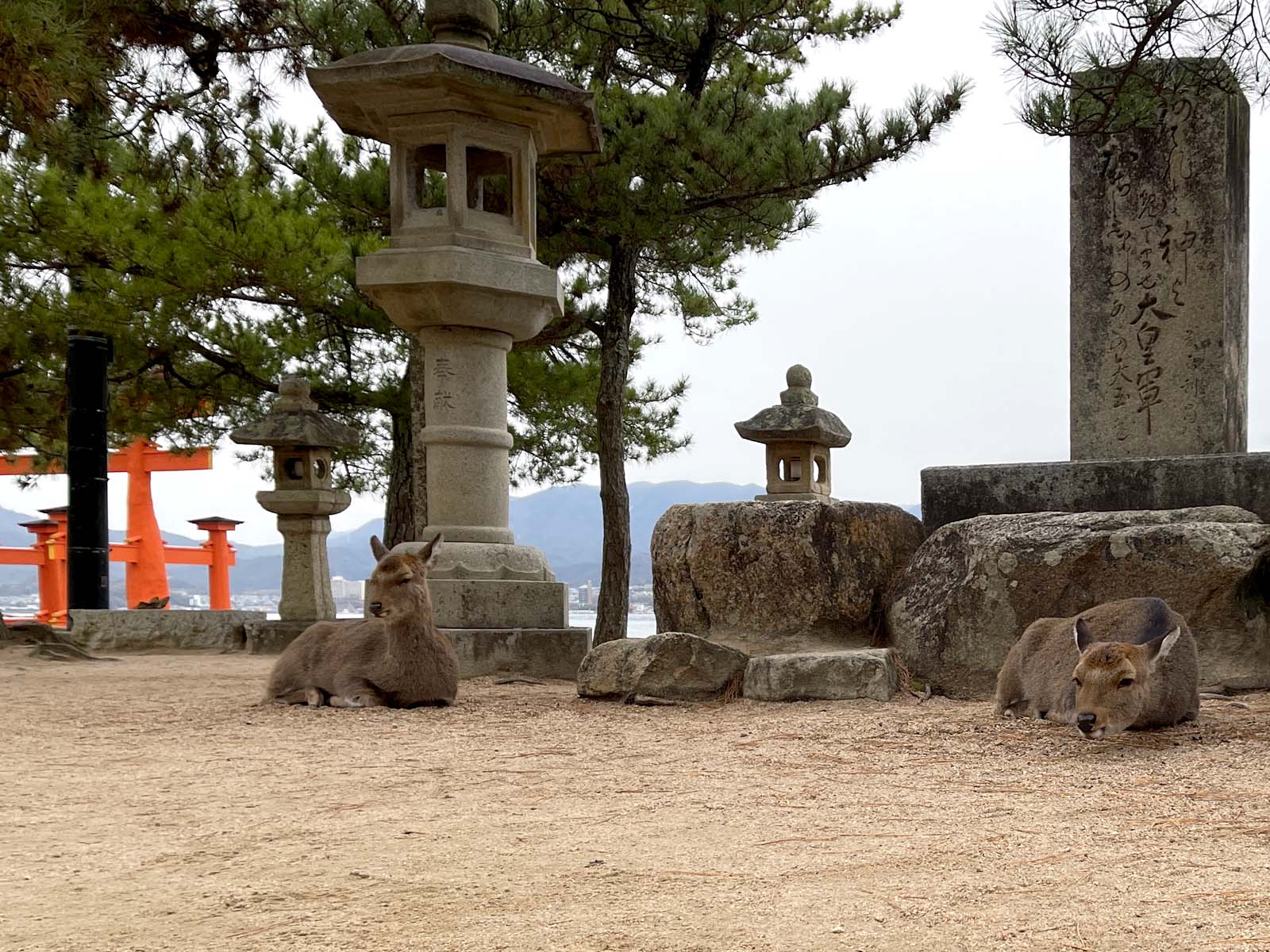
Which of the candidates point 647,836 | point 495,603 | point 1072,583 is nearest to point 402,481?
point 495,603

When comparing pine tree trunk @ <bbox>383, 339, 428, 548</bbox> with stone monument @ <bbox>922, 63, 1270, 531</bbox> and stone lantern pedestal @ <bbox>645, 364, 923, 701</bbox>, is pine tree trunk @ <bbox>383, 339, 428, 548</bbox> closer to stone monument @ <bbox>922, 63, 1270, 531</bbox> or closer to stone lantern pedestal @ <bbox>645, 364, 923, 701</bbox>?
stone lantern pedestal @ <bbox>645, 364, 923, 701</bbox>

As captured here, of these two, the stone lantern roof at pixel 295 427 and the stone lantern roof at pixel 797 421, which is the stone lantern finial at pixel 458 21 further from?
the stone lantern roof at pixel 797 421

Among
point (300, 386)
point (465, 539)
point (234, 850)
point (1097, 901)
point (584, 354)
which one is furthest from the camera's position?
point (584, 354)

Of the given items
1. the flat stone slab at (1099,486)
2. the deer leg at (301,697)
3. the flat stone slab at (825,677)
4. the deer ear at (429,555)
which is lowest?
the deer leg at (301,697)

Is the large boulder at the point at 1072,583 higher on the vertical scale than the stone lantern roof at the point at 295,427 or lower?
lower

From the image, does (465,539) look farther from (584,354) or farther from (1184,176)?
(584,354)

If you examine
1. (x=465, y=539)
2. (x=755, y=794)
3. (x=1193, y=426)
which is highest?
(x=1193, y=426)

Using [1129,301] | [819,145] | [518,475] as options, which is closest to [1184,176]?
[1129,301]

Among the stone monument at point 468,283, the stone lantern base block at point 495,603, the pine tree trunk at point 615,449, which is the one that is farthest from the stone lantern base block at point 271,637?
the stone lantern base block at point 495,603

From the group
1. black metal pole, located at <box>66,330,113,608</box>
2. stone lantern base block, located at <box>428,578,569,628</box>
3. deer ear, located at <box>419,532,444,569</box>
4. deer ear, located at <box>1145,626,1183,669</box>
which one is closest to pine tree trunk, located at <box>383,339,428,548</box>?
black metal pole, located at <box>66,330,113,608</box>

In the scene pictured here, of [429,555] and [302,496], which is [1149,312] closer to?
[429,555]

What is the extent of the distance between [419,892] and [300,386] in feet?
33.3

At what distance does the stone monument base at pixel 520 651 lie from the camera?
755 cm

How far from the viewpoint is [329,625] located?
6.49 metres
